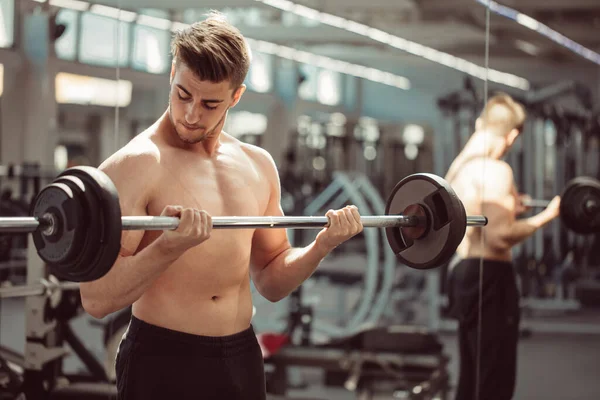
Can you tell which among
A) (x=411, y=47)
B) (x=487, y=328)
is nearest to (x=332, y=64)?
(x=411, y=47)

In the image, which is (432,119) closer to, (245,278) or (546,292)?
(546,292)

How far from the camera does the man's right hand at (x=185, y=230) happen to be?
66.6 inches

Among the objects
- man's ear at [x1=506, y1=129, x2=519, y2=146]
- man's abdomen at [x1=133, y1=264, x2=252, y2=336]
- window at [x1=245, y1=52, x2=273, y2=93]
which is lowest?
man's abdomen at [x1=133, y1=264, x2=252, y2=336]

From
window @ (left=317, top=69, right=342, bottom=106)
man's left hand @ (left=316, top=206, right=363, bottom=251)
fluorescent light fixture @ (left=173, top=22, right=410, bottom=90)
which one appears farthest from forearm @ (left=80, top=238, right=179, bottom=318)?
window @ (left=317, top=69, right=342, bottom=106)

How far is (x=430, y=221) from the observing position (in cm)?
215

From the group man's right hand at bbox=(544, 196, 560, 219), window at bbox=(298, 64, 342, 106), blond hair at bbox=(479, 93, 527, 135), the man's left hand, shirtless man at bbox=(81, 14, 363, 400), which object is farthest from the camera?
window at bbox=(298, 64, 342, 106)

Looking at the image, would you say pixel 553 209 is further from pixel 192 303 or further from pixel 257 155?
pixel 192 303

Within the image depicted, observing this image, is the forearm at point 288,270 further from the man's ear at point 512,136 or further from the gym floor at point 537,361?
the man's ear at point 512,136

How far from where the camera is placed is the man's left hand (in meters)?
1.99

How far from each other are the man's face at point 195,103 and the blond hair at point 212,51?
16 mm

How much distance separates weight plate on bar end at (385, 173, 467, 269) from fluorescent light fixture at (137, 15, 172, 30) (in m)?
0.79

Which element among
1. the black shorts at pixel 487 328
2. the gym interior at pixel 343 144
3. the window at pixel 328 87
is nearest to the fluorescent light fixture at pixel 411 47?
the gym interior at pixel 343 144

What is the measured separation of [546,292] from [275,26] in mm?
5282

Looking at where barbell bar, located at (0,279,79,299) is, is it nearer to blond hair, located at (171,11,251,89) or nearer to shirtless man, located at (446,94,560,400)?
blond hair, located at (171,11,251,89)
